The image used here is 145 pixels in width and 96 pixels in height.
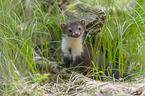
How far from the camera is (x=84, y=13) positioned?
416 cm

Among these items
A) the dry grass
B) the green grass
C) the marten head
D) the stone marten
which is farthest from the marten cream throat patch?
the dry grass

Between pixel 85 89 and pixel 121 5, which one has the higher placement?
pixel 121 5

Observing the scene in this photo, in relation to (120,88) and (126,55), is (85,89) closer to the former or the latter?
(120,88)

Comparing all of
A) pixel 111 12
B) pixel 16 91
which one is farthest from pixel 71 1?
pixel 16 91

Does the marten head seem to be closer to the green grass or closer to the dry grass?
the green grass

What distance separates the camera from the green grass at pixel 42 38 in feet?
8.54

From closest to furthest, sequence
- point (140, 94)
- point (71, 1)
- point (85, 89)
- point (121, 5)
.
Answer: point (140, 94), point (85, 89), point (121, 5), point (71, 1)

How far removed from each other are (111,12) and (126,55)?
1046mm

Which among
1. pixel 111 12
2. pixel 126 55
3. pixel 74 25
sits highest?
pixel 111 12

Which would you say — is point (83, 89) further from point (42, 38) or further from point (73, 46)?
point (42, 38)

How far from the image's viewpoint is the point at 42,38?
154 inches

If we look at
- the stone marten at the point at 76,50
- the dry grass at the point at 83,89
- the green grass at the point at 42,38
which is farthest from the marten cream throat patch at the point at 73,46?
the dry grass at the point at 83,89

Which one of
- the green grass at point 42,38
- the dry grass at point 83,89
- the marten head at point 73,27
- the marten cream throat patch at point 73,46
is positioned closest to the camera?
the dry grass at point 83,89

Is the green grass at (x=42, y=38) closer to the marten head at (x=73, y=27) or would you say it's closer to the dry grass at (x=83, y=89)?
the dry grass at (x=83, y=89)
